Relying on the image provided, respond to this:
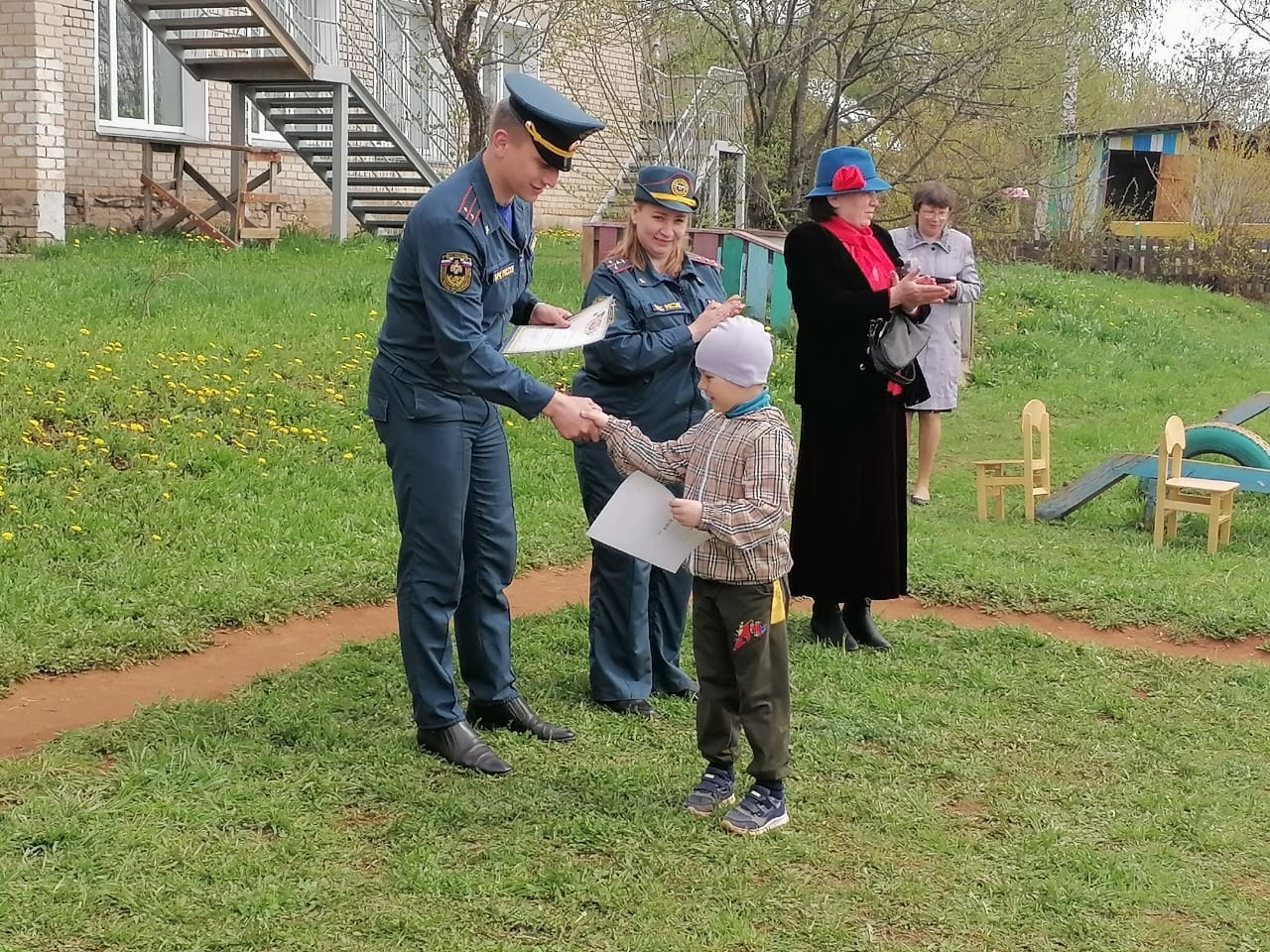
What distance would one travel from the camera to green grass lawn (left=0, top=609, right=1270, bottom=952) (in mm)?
3418

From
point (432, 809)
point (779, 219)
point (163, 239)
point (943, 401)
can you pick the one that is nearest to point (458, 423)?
point (432, 809)

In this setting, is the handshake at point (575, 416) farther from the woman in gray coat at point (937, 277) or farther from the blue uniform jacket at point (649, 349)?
the woman in gray coat at point (937, 277)

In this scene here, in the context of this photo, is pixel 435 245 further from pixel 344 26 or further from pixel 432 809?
pixel 344 26

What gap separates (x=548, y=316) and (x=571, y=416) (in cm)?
78

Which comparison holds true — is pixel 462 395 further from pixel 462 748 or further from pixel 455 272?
pixel 462 748

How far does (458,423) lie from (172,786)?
1332 mm

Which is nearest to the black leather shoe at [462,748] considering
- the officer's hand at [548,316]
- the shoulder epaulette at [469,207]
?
the officer's hand at [548,316]

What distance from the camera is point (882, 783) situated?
14.4ft

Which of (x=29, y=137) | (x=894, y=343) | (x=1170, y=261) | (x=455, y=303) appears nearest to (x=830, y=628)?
(x=894, y=343)

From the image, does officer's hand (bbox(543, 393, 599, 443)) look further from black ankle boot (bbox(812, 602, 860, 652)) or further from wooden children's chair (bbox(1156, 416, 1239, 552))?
wooden children's chair (bbox(1156, 416, 1239, 552))

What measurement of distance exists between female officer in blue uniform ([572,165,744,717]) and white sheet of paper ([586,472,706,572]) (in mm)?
802

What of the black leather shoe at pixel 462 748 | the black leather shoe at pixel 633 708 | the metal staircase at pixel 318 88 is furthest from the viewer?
the metal staircase at pixel 318 88

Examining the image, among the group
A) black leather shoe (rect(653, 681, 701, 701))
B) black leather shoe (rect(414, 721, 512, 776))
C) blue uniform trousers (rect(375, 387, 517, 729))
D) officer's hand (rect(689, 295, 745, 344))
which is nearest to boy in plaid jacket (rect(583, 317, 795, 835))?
officer's hand (rect(689, 295, 745, 344))

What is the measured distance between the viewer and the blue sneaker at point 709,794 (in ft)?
13.4
